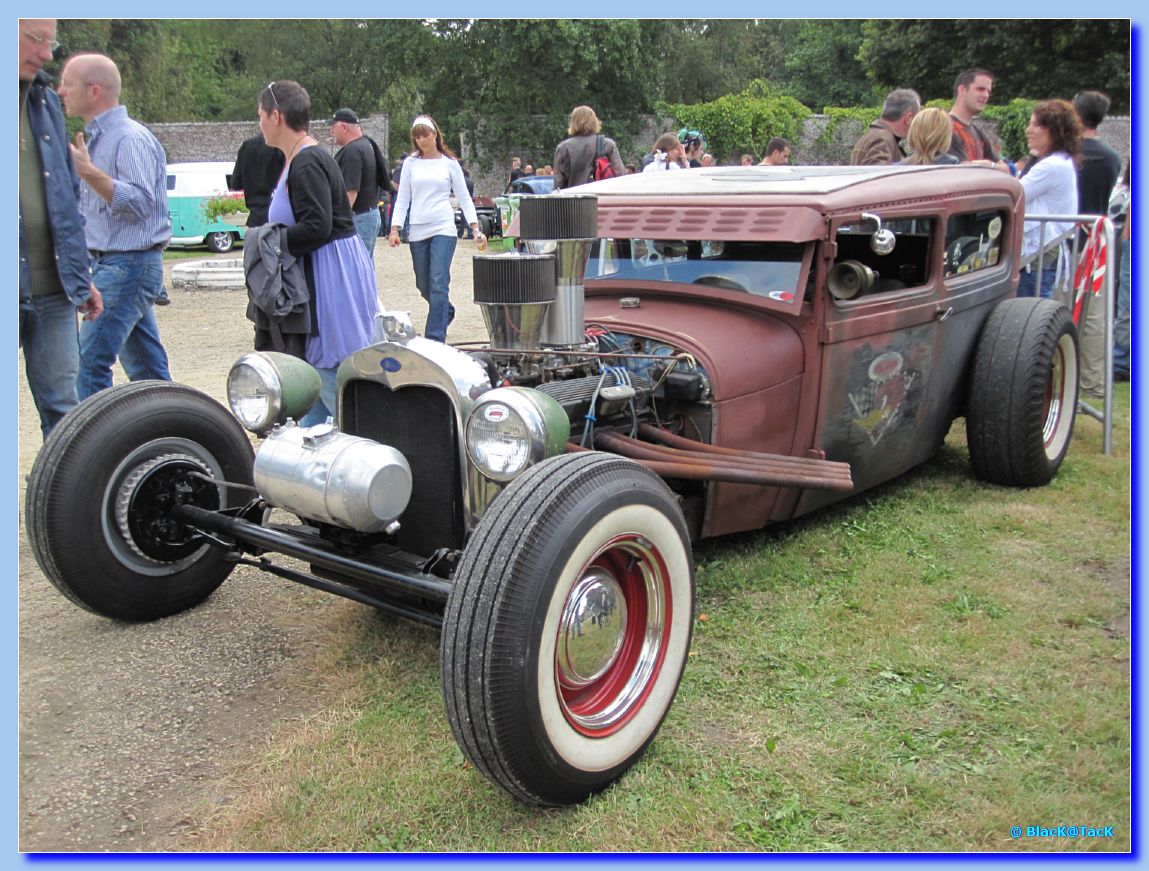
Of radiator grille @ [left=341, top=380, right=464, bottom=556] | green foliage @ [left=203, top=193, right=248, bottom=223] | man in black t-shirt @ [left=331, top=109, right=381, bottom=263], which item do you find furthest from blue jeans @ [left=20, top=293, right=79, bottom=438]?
green foliage @ [left=203, top=193, right=248, bottom=223]

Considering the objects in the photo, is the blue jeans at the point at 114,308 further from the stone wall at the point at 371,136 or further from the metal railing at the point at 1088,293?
the stone wall at the point at 371,136

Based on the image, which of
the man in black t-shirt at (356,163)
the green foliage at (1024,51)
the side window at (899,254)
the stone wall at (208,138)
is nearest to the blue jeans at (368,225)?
the man in black t-shirt at (356,163)

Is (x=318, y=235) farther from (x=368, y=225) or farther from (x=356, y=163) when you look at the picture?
(x=368, y=225)

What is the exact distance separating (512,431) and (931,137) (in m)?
4.06

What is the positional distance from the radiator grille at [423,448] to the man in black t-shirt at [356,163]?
3662mm

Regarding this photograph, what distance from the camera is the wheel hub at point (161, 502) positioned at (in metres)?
3.23

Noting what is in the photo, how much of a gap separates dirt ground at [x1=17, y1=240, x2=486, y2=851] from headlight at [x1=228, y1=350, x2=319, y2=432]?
573 mm

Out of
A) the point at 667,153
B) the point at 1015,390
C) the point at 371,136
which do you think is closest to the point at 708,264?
the point at 1015,390

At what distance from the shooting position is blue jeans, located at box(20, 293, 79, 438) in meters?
3.85

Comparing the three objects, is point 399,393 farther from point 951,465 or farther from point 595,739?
point 951,465

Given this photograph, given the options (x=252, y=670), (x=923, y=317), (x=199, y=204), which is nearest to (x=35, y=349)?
(x=252, y=670)

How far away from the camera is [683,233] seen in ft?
12.2

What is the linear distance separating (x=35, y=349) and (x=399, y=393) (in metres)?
1.83

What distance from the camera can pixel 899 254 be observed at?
14.5 ft
